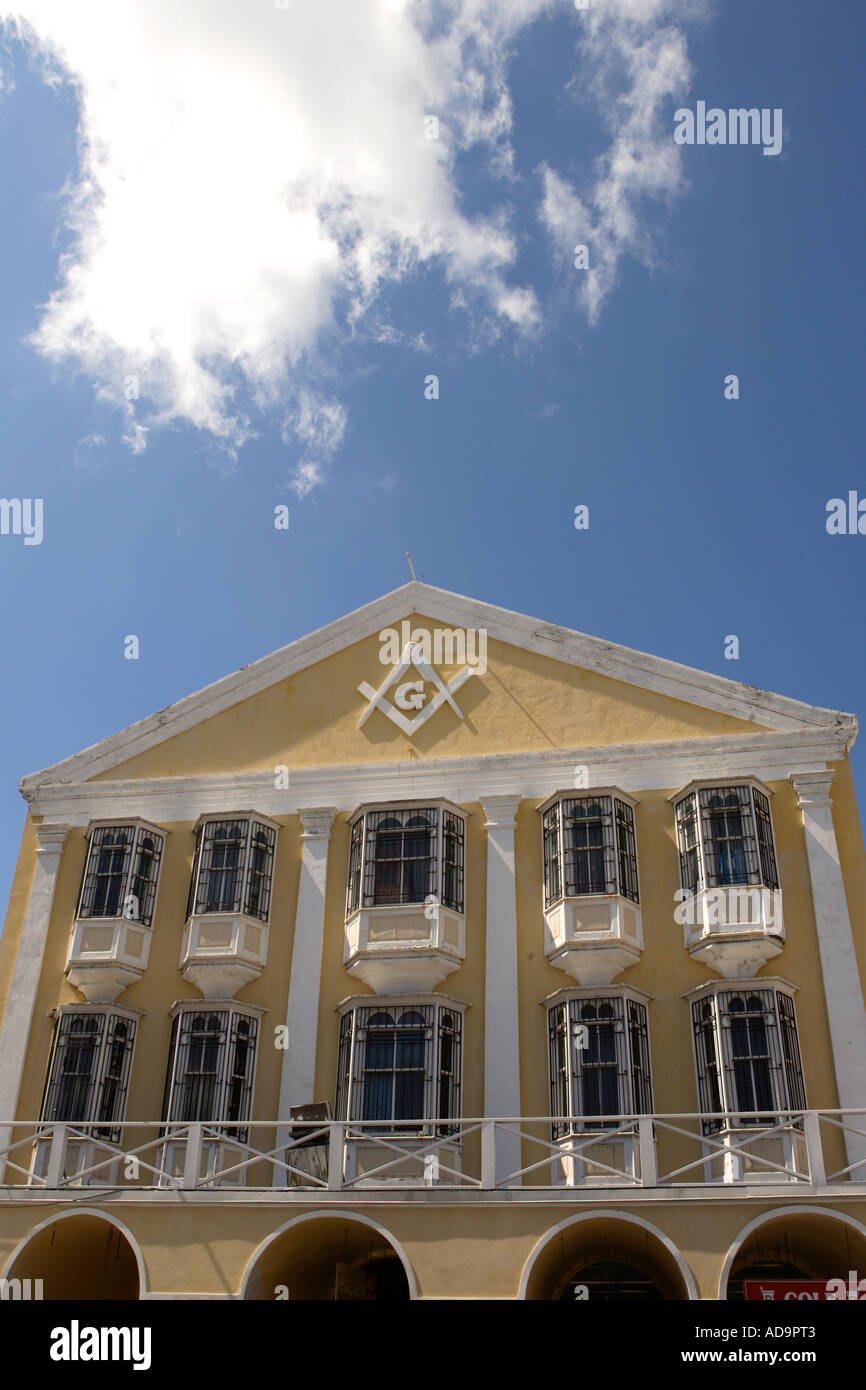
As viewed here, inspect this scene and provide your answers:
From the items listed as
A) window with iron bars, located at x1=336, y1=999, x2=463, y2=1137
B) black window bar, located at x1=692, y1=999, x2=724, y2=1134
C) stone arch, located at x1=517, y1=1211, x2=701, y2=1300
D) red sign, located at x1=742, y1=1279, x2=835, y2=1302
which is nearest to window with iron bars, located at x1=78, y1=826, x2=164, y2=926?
window with iron bars, located at x1=336, y1=999, x2=463, y2=1137

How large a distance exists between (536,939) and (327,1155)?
197 inches

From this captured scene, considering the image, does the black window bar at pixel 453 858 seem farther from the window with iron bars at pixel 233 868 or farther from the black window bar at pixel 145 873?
the black window bar at pixel 145 873

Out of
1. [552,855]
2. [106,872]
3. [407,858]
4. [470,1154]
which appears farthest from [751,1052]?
[106,872]

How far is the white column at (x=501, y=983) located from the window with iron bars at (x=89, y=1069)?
6594 millimetres

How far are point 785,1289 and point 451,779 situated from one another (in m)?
10.2

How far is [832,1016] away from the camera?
18.5m

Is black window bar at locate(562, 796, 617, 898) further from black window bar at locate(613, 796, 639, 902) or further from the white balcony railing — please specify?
the white balcony railing

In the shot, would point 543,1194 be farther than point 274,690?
No

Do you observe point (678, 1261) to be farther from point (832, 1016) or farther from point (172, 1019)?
point (172, 1019)

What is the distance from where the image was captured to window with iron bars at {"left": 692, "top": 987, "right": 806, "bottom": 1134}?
1792 cm

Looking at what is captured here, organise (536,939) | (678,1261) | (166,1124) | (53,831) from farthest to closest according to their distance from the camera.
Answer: (53,831)
(536,939)
(166,1124)
(678,1261)
